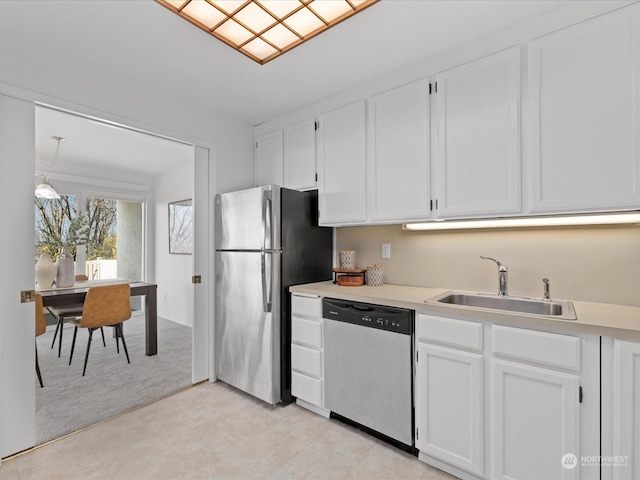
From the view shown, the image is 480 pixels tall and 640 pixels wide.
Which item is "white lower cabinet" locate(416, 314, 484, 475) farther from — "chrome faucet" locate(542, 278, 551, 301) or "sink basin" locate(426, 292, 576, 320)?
"chrome faucet" locate(542, 278, 551, 301)

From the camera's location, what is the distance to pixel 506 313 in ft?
5.04

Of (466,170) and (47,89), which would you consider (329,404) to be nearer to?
(466,170)

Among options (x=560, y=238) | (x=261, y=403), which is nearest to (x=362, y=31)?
(x=560, y=238)

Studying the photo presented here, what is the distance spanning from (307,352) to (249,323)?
1.78ft

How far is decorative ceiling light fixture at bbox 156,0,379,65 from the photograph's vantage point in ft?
5.33

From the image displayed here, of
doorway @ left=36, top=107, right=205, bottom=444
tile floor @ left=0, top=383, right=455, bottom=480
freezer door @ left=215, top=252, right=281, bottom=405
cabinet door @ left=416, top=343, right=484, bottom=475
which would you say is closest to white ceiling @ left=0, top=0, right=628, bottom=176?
doorway @ left=36, top=107, right=205, bottom=444

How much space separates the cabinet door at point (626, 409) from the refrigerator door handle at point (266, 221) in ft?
6.47

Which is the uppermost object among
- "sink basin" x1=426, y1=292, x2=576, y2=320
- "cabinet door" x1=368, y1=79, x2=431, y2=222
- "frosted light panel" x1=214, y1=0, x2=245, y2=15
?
"frosted light panel" x1=214, y1=0, x2=245, y2=15

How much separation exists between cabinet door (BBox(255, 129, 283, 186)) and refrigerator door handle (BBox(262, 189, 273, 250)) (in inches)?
23.2

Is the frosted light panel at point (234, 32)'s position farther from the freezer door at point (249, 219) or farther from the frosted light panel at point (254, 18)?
the freezer door at point (249, 219)

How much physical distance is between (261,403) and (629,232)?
2625mm

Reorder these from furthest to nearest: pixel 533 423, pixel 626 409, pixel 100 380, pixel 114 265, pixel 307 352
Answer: pixel 114 265 < pixel 100 380 < pixel 307 352 < pixel 533 423 < pixel 626 409

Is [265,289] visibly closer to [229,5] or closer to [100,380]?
[229,5]

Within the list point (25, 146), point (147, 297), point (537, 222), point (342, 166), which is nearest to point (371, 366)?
point (537, 222)
